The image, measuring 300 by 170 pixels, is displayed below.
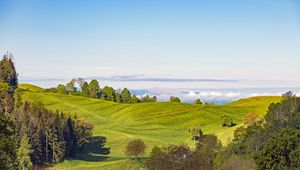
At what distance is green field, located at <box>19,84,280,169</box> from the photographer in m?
113

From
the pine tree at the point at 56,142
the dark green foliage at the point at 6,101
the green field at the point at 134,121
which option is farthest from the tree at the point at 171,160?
the dark green foliage at the point at 6,101

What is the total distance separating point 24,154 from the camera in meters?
90.0

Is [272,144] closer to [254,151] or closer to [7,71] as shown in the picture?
[254,151]

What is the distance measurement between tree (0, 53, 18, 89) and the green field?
Answer: 28.7 feet

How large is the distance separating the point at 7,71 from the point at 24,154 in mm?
81254

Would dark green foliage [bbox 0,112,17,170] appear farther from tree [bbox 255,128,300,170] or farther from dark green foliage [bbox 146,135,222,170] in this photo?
dark green foliage [bbox 146,135,222,170]

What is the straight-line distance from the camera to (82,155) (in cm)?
11419

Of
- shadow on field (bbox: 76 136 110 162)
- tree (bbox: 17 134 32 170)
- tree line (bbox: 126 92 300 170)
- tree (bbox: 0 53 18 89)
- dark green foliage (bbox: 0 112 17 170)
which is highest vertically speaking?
tree (bbox: 0 53 18 89)

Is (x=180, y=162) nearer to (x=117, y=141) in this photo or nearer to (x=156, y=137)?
(x=117, y=141)

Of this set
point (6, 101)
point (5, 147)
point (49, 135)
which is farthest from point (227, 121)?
point (5, 147)

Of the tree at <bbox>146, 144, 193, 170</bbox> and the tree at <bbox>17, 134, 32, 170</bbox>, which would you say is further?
the tree at <bbox>17, 134, 32, 170</bbox>

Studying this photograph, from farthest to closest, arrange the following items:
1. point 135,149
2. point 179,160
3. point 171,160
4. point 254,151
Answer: point 135,149
point 254,151
point 171,160
point 179,160

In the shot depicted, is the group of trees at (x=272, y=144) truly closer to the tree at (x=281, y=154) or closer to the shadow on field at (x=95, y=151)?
the tree at (x=281, y=154)

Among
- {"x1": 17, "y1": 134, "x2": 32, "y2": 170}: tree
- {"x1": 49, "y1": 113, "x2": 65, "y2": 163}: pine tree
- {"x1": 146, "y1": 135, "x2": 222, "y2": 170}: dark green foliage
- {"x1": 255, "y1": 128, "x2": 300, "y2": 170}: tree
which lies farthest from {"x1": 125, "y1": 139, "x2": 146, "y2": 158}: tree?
{"x1": 255, "y1": 128, "x2": 300, "y2": 170}: tree
